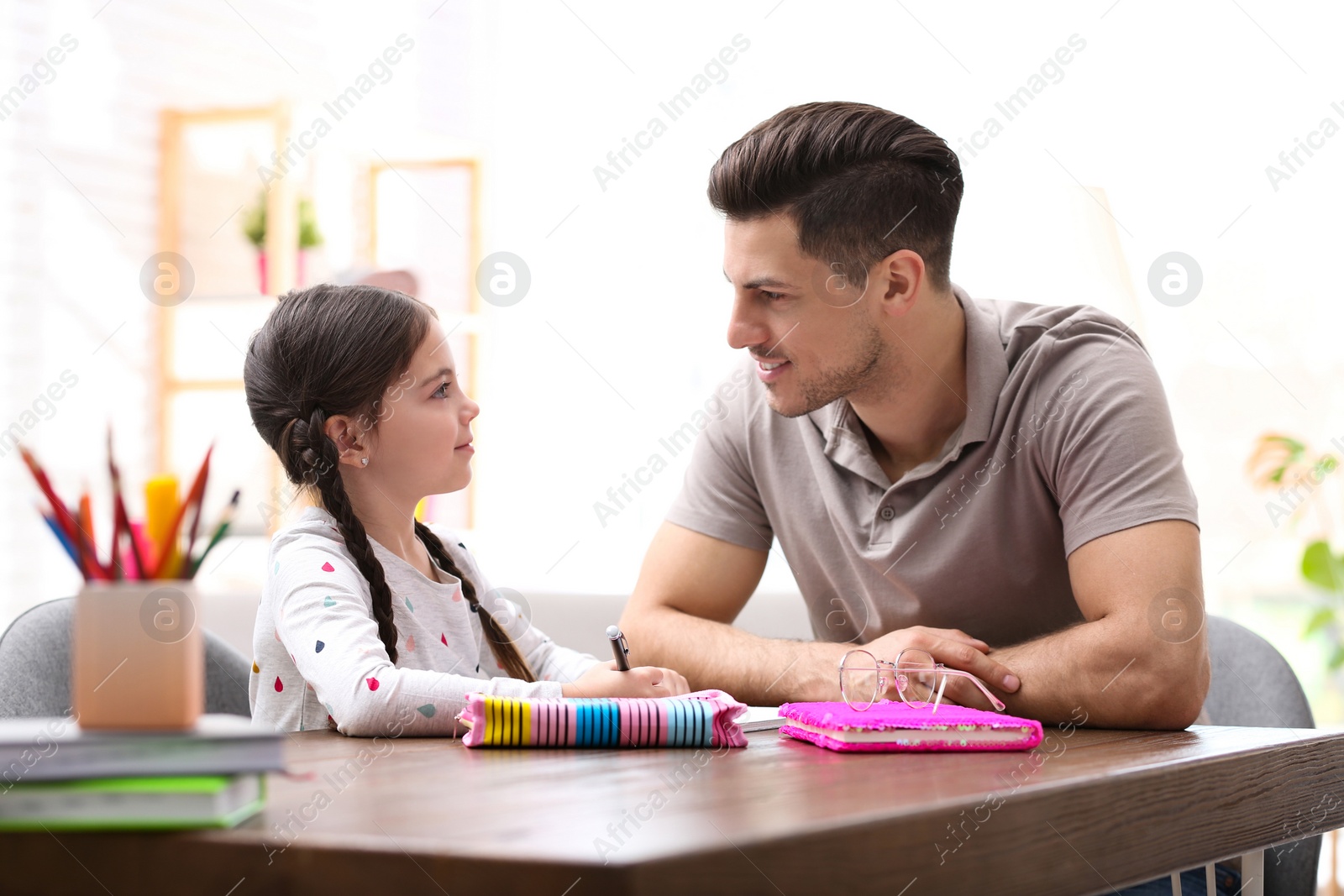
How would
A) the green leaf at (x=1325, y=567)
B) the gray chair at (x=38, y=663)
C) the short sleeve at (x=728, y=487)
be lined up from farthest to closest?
the green leaf at (x=1325, y=567)
the short sleeve at (x=728, y=487)
the gray chair at (x=38, y=663)

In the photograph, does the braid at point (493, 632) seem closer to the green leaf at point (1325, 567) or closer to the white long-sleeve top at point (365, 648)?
the white long-sleeve top at point (365, 648)

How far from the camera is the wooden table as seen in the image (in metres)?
0.57

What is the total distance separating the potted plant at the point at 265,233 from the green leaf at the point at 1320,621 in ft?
9.82

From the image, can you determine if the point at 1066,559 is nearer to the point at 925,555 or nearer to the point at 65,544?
the point at 925,555

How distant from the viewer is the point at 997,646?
163 centimetres

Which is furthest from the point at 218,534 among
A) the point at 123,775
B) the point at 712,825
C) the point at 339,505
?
the point at 339,505

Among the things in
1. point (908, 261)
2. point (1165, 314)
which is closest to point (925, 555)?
point (908, 261)

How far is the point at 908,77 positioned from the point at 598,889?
10.5 ft

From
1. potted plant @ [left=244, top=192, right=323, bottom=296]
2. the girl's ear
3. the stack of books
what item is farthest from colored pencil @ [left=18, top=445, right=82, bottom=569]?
potted plant @ [left=244, top=192, right=323, bottom=296]

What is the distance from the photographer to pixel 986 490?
1.55m

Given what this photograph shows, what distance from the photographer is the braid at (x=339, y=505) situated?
4.21 ft

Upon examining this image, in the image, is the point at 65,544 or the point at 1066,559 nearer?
the point at 65,544

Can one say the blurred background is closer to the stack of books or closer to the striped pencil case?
the striped pencil case

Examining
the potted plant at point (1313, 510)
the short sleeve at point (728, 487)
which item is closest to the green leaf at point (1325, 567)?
the potted plant at point (1313, 510)
